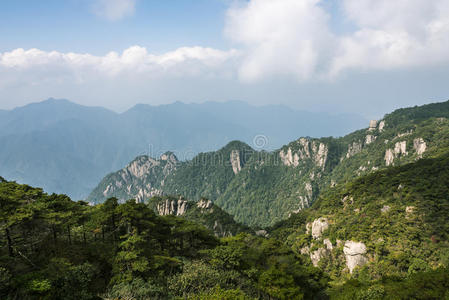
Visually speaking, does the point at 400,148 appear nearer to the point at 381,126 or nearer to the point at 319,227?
the point at 381,126

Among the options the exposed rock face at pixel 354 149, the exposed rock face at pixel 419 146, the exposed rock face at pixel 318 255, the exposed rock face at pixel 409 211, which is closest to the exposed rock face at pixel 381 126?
the exposed rock face at pixel 354 149

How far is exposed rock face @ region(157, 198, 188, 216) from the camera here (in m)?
128

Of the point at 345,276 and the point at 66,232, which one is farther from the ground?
the point at 66,232

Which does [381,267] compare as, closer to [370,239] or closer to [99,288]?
[370,239]

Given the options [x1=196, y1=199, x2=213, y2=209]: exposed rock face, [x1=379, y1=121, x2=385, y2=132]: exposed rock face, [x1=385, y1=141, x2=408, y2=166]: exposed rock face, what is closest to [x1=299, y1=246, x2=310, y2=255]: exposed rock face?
[x1=196, y1=199, x2=213, y2=209]: exposed rock face

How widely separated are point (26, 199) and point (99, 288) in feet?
36.7

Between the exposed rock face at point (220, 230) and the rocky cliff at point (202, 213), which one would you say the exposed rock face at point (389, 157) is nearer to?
the rocky cliff at point (202, 213)

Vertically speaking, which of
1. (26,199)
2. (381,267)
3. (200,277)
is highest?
(26,199)

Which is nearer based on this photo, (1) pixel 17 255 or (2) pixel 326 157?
(1) pixel 17 255

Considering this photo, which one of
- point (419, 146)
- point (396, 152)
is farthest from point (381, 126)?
point (419, 146)

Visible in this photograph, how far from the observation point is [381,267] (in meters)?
51.8

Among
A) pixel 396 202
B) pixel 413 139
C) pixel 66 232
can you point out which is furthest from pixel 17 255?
pixel 413 139

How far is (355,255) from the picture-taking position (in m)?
58.7

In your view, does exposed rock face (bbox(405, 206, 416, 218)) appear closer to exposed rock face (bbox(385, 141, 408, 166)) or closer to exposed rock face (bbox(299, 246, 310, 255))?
exposed rock face (bbox(299, 246, 310, 255))
